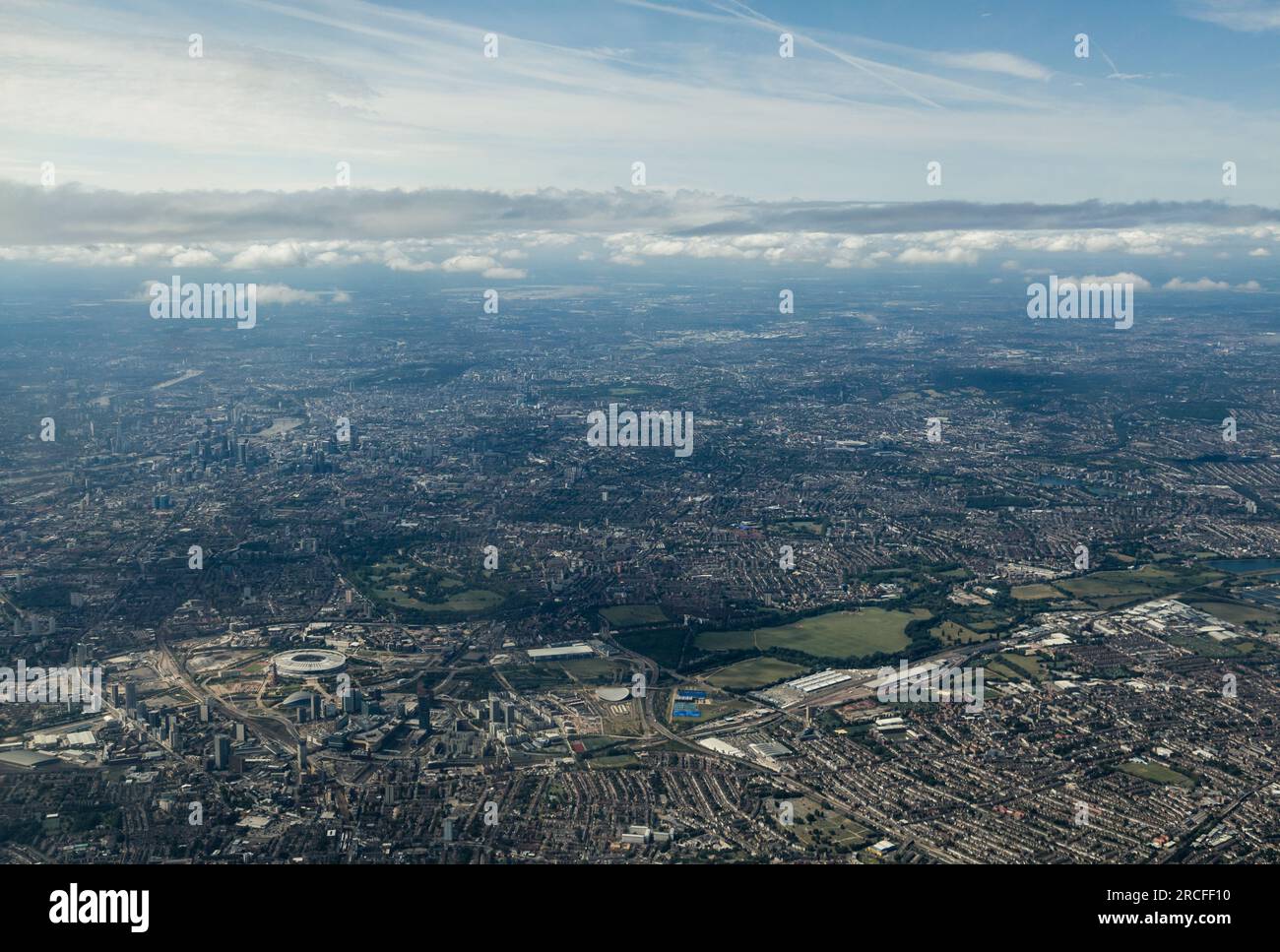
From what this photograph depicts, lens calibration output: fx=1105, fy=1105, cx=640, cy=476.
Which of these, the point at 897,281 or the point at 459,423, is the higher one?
the point at 897,281

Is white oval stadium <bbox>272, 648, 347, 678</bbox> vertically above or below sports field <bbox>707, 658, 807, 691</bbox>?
above

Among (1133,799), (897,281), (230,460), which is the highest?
(897,281)

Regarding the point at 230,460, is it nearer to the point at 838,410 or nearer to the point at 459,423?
the point at 459,423

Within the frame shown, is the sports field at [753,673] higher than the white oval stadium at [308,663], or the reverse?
the white oval stadium at [308,663]

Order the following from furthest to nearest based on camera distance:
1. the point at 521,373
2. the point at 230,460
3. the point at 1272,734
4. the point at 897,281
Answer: the point at 897,281
the point at 521,373
the point at 230,460
the point at 1272,734

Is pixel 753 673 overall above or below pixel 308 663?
below

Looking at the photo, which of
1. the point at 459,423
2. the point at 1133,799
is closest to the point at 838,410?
the point at 459,423
